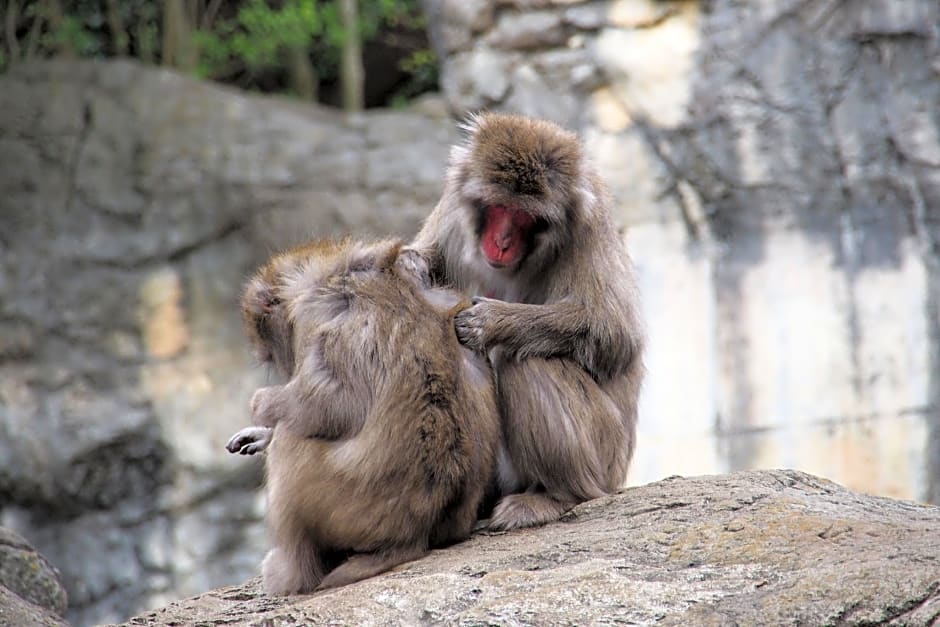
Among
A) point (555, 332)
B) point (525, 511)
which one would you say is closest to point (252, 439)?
point (525, 511)

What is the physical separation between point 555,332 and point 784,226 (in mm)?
5185

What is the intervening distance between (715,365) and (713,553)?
18.8ft

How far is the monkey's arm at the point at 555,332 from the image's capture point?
14.5ft

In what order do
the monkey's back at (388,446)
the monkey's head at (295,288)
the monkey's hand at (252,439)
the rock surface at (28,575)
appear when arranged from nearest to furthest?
1. the monkey's back at (388,446)
2. the monkey's head at (295,288)
3. the monkey's hand at (252,439)
4. the rock surface at (28,575)

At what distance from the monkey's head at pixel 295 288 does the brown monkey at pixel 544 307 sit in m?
0.28

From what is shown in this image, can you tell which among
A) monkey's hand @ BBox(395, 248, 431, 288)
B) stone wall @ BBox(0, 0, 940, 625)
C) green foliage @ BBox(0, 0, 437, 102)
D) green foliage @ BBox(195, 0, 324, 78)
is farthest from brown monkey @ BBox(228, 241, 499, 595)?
green foliage @ BBox(0, 0, 437, 102)

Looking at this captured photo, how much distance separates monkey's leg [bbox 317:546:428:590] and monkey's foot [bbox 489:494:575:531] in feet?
1.49

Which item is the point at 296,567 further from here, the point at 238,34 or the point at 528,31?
the point at 238,34

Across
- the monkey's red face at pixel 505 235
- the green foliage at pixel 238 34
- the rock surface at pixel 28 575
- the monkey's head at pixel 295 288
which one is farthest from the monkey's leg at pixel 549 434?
the green foliage at pixel 238 34

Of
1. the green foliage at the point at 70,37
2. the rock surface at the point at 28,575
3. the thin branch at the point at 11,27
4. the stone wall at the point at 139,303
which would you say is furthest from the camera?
the thin branch at the point at 11,27

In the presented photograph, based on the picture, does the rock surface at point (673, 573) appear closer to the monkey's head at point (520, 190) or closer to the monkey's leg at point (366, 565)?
the monkey's leg at point (366, 565)

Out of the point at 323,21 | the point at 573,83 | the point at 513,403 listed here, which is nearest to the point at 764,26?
the point at 573,83

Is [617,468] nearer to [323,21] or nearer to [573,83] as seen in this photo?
[573,83]

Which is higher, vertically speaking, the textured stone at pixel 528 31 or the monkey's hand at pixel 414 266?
the textured stone at pixel 528 31
